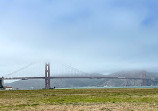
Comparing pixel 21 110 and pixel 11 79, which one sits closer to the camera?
pixel 21 110

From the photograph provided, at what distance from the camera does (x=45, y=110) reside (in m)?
21.3

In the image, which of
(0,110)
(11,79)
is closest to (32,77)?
(11,79)

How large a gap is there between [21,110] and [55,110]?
3299mm

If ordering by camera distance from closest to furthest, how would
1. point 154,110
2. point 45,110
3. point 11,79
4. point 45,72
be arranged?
point 154,110, point 45,110, point 11,79, point 45,72

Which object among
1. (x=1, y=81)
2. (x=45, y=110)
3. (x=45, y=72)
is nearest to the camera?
(x=45, y=110)

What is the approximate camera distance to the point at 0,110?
2148cm

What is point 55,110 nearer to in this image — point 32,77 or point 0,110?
point 0,110

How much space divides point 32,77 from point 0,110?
458 feet

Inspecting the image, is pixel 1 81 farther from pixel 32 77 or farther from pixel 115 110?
pixel 115 110

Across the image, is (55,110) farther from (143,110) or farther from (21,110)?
(143,110)

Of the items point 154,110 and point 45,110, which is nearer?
point 154,110

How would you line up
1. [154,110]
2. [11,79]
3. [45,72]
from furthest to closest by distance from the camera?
1. [45,72]
2. [11,79]
3. [154,110]

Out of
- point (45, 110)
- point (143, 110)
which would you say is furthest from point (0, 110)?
point (143, 110)

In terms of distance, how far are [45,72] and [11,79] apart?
28.2 meters
